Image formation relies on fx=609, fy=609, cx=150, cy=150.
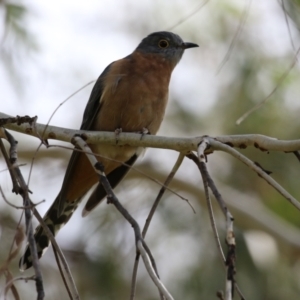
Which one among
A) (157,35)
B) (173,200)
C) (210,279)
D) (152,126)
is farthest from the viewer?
(173,200)

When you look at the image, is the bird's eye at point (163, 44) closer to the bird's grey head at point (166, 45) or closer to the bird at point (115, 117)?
the bird's grey head at point (166, 45)

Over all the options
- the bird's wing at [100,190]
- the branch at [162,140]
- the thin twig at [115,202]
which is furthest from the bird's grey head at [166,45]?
the thin twig at [115,202]

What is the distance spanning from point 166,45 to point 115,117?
4.79ft

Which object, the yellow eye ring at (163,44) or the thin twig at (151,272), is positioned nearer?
the thin twig at (151,272)

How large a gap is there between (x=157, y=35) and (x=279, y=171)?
3280mm

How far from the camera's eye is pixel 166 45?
260 inches

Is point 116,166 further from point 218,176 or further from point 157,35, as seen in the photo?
point 218,176

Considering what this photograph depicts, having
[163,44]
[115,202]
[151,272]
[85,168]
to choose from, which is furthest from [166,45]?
[151,272]

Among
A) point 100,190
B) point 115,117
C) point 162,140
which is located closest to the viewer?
point 162,140

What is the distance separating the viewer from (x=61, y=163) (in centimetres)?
837

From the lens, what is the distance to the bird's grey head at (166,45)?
647 cm

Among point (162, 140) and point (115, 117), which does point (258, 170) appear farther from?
point (115, 117)

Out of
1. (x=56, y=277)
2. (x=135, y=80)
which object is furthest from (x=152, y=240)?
(x=135, y=80)

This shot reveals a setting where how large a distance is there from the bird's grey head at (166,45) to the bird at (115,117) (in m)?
0.33
